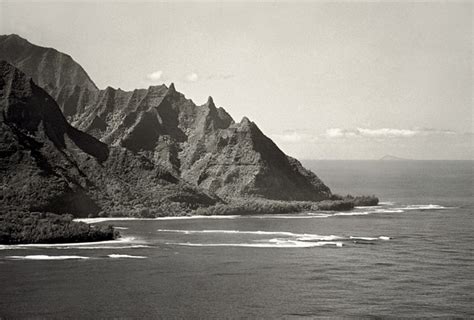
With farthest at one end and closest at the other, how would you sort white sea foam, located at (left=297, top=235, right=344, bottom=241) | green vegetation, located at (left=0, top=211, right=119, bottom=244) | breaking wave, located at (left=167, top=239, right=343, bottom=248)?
white sea foam, located at (left=297, top=235, right=344, bottom=241), green vegetation, located at (left=0, top=211, right=119, bottom=244), breaking wave, located at (left=167, top=239, right=343, bottom=248)

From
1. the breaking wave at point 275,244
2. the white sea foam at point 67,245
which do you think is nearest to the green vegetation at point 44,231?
the white sea foam at point 67,245

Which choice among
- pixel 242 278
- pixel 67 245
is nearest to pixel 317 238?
pixel 242 278

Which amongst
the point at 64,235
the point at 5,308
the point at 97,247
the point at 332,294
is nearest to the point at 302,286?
the point at 332,294

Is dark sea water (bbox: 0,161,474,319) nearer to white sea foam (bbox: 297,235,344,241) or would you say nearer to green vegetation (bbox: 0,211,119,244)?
white sea foam (bbox: 297,235,344,241)

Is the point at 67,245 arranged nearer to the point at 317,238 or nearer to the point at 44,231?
the point at 44,231

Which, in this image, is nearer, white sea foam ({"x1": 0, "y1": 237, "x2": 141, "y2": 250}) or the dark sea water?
the dark sea water

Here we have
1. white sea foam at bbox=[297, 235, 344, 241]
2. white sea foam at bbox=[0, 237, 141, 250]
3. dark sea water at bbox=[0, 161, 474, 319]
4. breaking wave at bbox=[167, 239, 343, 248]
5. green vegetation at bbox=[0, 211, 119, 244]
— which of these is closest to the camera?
dark sea water at bbox=[0, 161, 474, 319]

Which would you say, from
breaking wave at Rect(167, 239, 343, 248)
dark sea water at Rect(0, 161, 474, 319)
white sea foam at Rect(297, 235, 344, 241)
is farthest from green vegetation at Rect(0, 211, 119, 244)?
white sea foam at Rect(297, 235, 344, 241)

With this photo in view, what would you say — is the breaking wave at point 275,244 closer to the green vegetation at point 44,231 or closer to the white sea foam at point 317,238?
the white sea foam at point 317,238
